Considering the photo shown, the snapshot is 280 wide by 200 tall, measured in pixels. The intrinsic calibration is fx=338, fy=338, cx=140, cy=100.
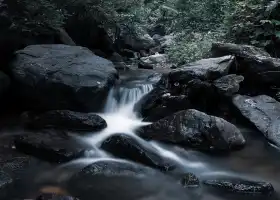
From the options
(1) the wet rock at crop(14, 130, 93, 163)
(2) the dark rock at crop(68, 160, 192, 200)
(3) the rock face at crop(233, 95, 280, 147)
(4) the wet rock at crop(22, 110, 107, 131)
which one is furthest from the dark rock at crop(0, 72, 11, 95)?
(3) the rock face at crop(233, 95, 280, 147)

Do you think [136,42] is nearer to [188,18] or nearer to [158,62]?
[158,62]

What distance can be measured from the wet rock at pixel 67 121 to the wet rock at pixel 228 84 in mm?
2775

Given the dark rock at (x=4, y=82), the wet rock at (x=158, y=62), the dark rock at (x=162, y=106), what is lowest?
the dark rock at (x=162, y=106)

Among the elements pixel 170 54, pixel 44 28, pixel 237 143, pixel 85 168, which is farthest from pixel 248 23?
pixel 85 168

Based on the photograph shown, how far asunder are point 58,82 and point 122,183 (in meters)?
3.31

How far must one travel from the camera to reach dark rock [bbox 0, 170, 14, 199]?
4.64m

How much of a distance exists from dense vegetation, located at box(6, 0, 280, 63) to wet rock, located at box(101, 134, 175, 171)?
11.6 ft

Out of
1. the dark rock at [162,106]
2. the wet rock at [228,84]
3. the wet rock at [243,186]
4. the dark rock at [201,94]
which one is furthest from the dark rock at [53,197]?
the wet rock at [228,84]

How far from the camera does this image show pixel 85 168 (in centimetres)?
539

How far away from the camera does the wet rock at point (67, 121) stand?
22.9ft

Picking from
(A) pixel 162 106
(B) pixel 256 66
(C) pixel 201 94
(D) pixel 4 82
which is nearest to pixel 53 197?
(A) pixel 162 106

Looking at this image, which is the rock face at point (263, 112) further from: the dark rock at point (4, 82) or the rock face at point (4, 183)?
the dark rock at point (4, 82)

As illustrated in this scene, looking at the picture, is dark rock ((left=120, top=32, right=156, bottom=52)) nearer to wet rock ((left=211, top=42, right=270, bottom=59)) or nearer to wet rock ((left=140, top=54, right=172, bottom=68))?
wet rock ((left=140, top=54, right=172, bottom=68))

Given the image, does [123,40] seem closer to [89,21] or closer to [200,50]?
[89,21]
